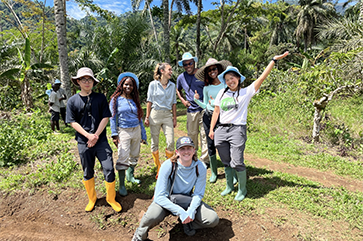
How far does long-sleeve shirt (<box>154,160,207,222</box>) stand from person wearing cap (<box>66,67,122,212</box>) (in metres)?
1.01

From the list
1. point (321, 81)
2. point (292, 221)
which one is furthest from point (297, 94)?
point (292, 221)

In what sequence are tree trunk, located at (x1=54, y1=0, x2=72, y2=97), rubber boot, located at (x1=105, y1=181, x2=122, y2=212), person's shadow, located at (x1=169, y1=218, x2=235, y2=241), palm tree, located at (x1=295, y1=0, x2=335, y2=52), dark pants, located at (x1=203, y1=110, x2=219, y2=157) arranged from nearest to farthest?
1. person's shadow, located at (x1=169, y1=218, x2=235, y2=241)
2. rubber boot, located at (x1=105, y1=181, x2=122, y2=212)
3. dark pants, located at (x1=203, y1=110, x2=219, y2=157)
4. tree trunk, located at (x1=54, y1=0, x2=72, y2=97)
5. palm tree, located at (x1=295, y1=0, x2=335, y2=52)

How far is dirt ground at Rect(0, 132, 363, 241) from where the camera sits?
9.87 feet

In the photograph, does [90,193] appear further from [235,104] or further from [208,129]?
[235,104]

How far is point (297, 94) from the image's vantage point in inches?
349

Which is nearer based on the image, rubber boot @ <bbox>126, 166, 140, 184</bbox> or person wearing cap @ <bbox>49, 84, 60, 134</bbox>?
rubber boot @ <bbox>126, 166, 140, 184</bbox>

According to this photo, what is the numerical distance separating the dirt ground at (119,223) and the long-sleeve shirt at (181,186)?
57 centimetres

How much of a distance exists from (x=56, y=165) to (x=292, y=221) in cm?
449

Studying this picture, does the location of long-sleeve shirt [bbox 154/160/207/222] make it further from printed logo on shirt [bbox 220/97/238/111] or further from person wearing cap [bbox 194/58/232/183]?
person wearing cap [bbox 194/58/232/183]

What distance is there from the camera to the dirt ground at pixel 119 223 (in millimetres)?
3009

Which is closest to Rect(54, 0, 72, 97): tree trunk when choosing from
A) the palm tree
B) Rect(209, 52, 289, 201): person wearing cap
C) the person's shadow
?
Rect(209, 52, 289, 201): person wearing cap

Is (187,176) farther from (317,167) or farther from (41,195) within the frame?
(317,167)

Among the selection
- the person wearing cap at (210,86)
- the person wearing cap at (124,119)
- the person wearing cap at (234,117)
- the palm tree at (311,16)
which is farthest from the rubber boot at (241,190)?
the palm tree at (311,16)

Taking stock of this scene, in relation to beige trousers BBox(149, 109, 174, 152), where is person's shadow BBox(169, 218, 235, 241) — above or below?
below
